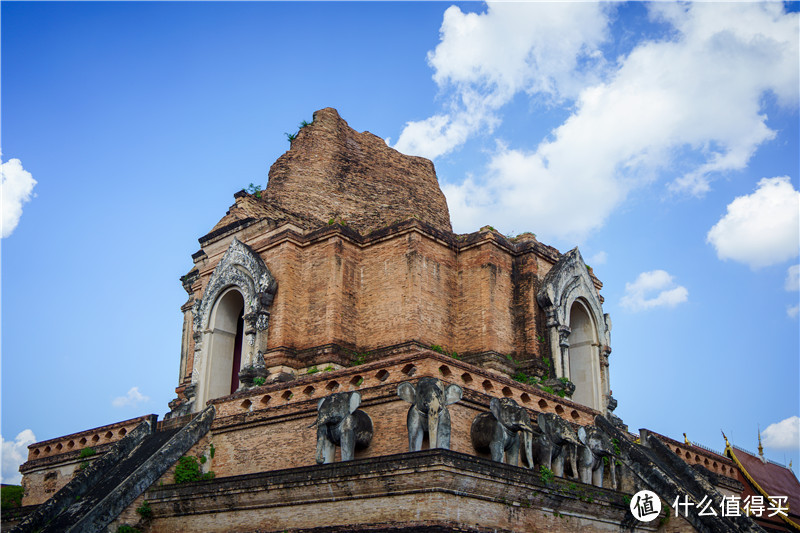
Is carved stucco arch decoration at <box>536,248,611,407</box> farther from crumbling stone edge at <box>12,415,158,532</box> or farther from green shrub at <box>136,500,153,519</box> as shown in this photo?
crumbling stone edge at <box>12,415,158,532</box>

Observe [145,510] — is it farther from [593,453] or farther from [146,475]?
[593,453]

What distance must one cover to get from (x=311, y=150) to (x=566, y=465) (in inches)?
443

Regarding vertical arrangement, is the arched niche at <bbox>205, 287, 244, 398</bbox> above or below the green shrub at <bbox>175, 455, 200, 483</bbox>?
above

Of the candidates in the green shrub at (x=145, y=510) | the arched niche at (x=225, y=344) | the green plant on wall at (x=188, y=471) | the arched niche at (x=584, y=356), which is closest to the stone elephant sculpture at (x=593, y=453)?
the arched niche at (x=584, y=356)

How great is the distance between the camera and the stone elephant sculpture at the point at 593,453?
1309cm

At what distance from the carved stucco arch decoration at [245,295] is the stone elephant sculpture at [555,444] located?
20.7ft

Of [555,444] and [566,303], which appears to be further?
[566,303]

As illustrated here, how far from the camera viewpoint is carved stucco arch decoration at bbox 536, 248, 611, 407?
16.9m

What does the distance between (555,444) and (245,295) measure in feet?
25.5

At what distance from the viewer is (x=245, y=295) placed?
56.9ft

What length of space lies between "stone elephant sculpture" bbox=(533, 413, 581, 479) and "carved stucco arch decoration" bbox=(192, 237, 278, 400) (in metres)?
6.30

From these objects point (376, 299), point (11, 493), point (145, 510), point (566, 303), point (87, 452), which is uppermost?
point (566, 303)

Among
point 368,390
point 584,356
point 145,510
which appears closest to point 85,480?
point 145,510

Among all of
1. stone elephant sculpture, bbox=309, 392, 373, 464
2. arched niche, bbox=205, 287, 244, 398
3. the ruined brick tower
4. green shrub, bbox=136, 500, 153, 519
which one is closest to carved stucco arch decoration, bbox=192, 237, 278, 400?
the ruined brick tower
